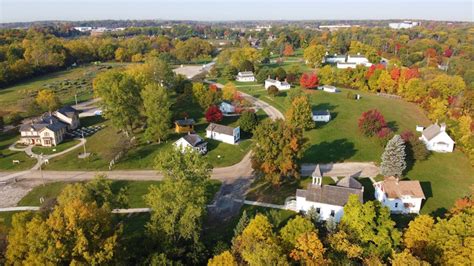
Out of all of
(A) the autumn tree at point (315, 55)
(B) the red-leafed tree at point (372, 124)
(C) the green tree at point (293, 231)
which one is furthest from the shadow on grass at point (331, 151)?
(A) the autumn tree at point (315, 55)

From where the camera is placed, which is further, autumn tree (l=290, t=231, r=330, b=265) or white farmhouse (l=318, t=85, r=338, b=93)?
white farmhouse (l=318, t=85, r=338, b=93)

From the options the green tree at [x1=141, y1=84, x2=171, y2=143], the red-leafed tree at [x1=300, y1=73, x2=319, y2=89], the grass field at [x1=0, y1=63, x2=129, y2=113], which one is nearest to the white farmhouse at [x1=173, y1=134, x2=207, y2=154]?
the green tree at [x1=141, y1=84, x2=171, y2=143]

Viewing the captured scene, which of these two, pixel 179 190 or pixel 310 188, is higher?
pixel 179 190

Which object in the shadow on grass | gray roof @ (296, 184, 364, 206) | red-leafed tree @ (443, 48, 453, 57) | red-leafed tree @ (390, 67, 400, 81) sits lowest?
the shadow on grass

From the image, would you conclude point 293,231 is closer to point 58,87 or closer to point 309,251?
point 309,251

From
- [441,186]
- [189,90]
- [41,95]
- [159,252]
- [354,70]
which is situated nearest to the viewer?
[159,252]

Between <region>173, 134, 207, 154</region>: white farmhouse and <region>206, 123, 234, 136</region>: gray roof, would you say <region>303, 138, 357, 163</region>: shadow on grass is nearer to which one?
<region>206, 123, 234, 136</region>: gray roof

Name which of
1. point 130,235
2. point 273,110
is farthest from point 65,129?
→ point 273,110

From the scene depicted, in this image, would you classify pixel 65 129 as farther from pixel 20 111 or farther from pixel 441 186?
pixel 441 186
